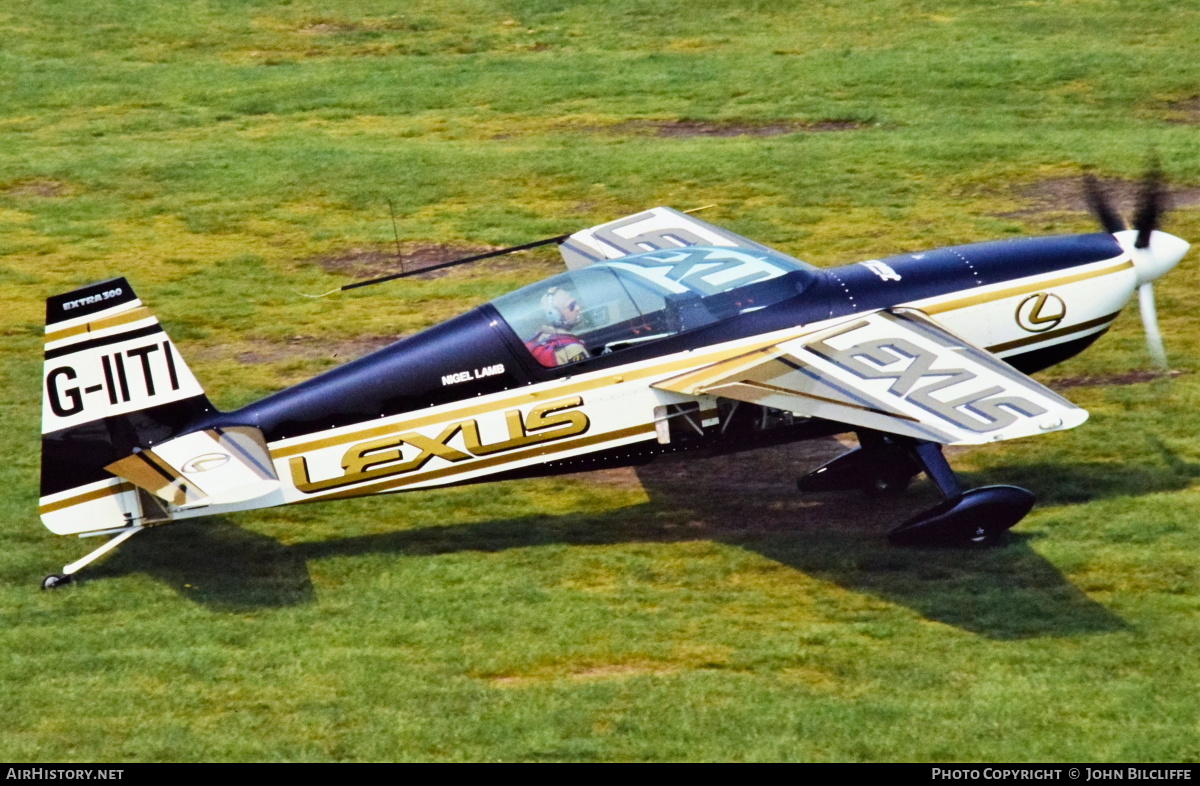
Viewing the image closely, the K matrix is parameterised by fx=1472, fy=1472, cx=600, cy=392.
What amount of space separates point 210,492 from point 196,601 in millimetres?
1095

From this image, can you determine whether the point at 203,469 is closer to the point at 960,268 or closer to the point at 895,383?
the point at 895,383

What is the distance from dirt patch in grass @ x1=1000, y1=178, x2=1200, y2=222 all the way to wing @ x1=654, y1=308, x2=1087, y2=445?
8933mm

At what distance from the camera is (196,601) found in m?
11.3

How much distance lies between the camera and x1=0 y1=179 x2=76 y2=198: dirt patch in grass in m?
22.8

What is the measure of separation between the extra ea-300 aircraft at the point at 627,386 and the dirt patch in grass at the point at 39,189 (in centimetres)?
1272

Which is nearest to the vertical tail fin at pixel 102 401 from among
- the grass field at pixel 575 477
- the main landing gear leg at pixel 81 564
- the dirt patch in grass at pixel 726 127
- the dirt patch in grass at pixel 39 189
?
the main landing gear leg at pixel 81 564

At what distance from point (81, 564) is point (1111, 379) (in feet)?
33.9

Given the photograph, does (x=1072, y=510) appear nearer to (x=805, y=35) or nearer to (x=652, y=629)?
(x=652, y=629)

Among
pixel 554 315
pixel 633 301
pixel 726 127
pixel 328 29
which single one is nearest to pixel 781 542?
pixel 633 301

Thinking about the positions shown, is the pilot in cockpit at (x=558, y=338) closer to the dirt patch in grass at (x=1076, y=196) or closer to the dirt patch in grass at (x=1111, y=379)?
the dirt patch in grass at (x=1111, y=379)

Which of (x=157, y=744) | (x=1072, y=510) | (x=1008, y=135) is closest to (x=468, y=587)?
(x=157, y=744)

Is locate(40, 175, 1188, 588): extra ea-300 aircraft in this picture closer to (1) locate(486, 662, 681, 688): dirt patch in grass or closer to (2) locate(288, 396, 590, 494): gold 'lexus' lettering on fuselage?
(2) locate(288, 396, 590, 494): gold 'lexus' lettering on fuselage

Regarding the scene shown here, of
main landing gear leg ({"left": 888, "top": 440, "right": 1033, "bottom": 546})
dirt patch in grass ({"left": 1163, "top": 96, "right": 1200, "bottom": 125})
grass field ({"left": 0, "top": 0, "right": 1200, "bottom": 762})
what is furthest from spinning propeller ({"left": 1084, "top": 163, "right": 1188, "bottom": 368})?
dirt patch in grass ({"left": 1163, "top": 96, "right": 1200, "bottom": 125})

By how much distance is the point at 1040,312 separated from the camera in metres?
12.9
